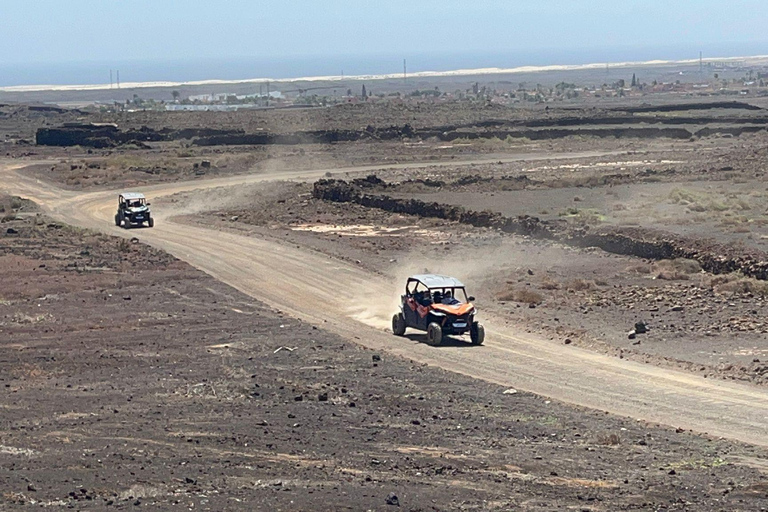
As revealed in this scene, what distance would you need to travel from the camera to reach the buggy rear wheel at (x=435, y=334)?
98.8 ft

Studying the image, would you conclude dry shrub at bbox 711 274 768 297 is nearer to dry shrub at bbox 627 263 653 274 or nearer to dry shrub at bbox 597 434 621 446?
dry shrub at bbox 627 263 653 274

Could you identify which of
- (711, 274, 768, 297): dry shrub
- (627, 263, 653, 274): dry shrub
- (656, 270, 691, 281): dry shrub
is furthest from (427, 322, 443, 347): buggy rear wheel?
(627, 263, 653, 274): dry shrub

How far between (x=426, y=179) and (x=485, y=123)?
55.4m

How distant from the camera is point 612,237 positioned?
46844 millimetres

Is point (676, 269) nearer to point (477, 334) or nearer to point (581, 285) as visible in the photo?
point (581, 285)

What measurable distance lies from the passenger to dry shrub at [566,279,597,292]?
7.88 meters

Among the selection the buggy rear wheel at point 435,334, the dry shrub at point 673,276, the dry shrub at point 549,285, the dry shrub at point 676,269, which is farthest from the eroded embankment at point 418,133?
the buggy rear wheel at point 435,334

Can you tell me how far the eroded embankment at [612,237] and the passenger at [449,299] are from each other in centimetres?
1275

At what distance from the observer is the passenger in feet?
102

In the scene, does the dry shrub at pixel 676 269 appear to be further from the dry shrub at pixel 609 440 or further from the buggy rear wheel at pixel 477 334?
the dry shrub at pixel 609 440

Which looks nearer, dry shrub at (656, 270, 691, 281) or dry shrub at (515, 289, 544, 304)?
dry shrub at (515, 289, 544, 304)

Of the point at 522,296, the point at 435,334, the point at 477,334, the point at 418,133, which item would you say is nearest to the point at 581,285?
the point at 522,296

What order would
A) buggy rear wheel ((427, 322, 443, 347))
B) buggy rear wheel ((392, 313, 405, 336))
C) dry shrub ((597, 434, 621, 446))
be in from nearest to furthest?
dry shrub ((597, 434, 621, 446)) < buggy rear wheel ((427, 322, 443, 347)) < buggy rear wheel ((392, 313, 405, 336))

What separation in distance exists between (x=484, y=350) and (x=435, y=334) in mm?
1360
